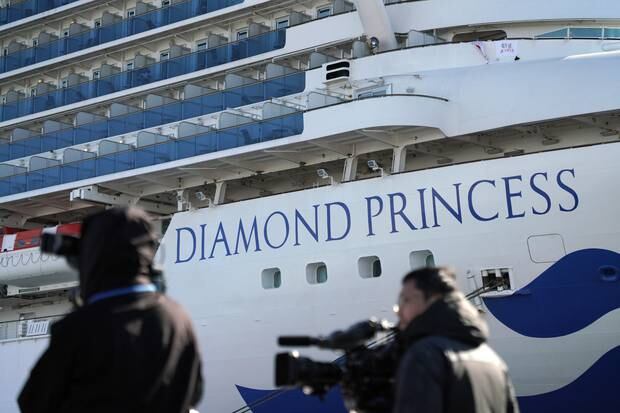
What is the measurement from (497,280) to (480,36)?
5.70 meters

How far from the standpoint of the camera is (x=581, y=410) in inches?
450

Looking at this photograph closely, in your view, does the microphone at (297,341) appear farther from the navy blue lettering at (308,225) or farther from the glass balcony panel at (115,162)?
the glass balcony panel at (115,162)

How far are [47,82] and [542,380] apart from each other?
53.0 feet

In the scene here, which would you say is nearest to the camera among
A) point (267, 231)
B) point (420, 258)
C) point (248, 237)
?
point (420, 258)

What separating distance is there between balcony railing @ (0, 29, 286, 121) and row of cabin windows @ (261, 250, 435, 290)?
5.66m

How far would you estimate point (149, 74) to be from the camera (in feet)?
63.7

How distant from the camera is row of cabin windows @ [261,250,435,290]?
1248 cm

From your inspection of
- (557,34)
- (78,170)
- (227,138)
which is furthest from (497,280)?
(78,170)

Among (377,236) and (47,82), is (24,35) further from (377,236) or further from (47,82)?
(377,236)

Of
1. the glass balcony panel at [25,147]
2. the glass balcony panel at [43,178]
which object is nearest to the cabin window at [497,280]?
the glass balcony panel at [43,178]

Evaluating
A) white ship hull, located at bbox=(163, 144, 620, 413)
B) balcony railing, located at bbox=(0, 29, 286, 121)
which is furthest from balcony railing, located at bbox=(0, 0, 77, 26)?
white ship hull, located at bbox=(163, 144, 620, 413)

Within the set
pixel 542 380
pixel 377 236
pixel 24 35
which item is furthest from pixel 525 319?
pixel 24 35

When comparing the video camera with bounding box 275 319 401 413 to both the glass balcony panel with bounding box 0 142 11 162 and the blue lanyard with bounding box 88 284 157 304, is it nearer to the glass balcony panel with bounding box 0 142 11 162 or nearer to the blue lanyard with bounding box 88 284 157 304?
the blue lanyard with bounding box 88 284 157 304

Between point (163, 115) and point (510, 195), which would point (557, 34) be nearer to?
point (510, 195)
